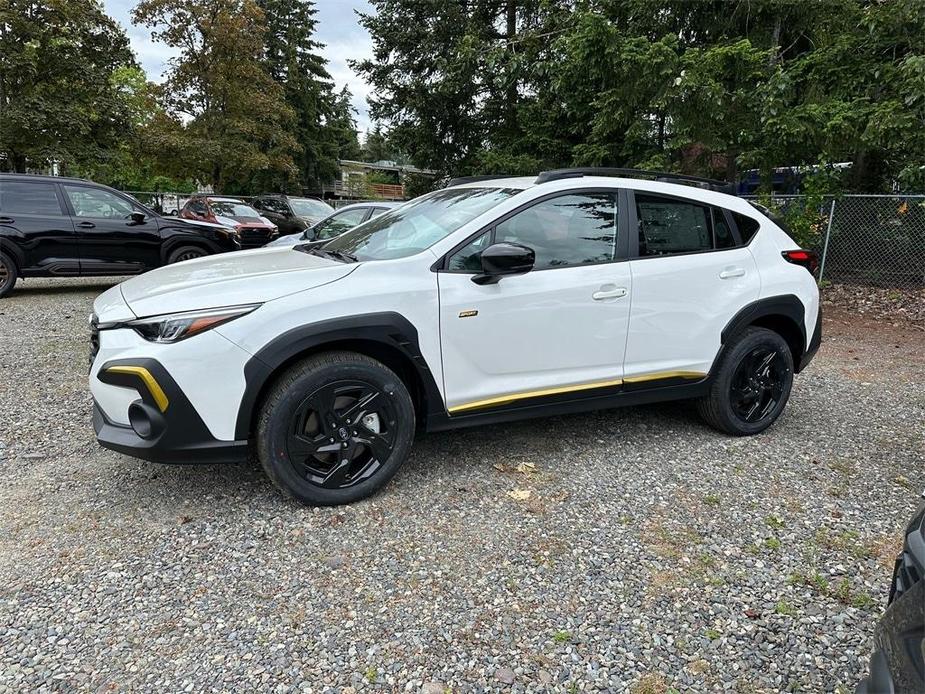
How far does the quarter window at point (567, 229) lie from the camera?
10.8ft

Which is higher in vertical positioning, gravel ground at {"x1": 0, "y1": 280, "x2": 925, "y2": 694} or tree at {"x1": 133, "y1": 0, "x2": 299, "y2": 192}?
tree at {"x1": 133, "y1": 0, "x2": 299, "y2": 192}

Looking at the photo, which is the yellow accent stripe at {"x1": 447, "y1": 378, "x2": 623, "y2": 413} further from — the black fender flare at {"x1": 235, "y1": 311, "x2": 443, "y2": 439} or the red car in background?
the red car in background

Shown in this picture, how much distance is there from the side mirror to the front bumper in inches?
56.1

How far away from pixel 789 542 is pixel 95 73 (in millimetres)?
16849

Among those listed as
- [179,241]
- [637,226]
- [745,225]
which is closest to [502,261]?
[637,226]

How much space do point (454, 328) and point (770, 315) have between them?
2301 millimetres

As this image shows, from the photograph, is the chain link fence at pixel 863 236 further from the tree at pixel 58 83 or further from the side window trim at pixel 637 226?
the tree at pixel 58 83

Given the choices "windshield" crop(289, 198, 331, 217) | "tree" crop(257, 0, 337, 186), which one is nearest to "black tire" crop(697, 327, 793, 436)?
"windshield" crop(289, 198, 331, 217)

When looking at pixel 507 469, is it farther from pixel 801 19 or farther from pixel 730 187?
pixel 801 19

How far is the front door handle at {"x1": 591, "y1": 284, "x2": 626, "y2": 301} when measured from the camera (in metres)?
3.37

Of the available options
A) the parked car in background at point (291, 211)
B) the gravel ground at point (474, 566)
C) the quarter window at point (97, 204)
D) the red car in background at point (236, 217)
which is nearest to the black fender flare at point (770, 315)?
the gravel ground at point (474, 566)

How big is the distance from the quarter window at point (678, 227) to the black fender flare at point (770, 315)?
1.43 ft

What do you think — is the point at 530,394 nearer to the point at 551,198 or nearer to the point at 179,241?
the point at 551,198

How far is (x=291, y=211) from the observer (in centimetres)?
1658
